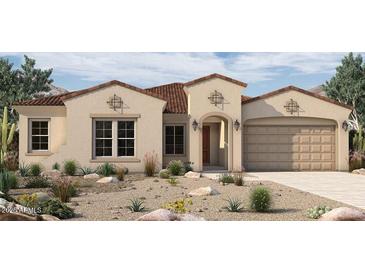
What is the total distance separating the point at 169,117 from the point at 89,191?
8.02 meters

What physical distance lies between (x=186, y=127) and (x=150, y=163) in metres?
2.81

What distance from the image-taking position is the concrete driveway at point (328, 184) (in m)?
13.7

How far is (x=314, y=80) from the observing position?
25531 mm

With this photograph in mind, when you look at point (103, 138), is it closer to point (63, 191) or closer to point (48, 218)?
point (63, 191)

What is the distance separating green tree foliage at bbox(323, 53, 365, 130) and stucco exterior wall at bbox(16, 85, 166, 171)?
52.9ft

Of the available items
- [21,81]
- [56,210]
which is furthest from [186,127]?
[21,81]

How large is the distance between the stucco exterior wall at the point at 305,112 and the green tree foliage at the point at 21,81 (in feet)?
47.2

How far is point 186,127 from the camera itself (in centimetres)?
2247

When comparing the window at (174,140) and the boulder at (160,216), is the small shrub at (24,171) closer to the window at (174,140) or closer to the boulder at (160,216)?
the window at (174,140)

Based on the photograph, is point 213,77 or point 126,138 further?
point 213,77

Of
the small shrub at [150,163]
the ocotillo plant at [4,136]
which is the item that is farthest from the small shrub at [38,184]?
the small shrub at [150,163]

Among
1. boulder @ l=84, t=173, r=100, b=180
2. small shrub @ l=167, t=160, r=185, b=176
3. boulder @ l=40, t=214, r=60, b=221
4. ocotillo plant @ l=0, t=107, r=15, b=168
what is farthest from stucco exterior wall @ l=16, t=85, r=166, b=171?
boulder @ l=40, t=214, r=60, b=221
